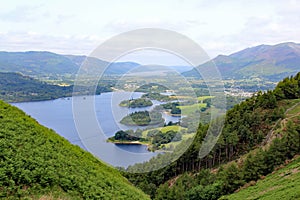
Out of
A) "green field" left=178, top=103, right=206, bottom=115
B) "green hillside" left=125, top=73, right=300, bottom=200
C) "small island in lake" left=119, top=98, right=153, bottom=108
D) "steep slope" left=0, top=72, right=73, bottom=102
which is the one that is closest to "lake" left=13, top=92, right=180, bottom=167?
"small island in lake" left=119, top=98, right=153, bottom=108

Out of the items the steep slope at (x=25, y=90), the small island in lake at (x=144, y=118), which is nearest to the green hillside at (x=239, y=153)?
the small island in lake at (x=144, y=118)

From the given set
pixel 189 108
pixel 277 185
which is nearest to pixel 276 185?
pixel 277 185

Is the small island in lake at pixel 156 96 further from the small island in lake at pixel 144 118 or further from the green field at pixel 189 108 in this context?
the green field at pixel 189 108

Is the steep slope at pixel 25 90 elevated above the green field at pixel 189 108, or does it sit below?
below

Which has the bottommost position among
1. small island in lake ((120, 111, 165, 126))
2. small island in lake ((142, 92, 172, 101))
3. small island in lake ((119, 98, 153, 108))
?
small island in lake ((120, 111, 165, 126))

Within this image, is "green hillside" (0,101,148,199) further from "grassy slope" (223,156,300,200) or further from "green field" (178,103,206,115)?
"grassy slope" (223,156,300,200)

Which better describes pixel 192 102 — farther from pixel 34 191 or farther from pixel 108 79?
pixel 34 191

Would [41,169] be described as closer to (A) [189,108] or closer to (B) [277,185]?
(A) [189,108]
